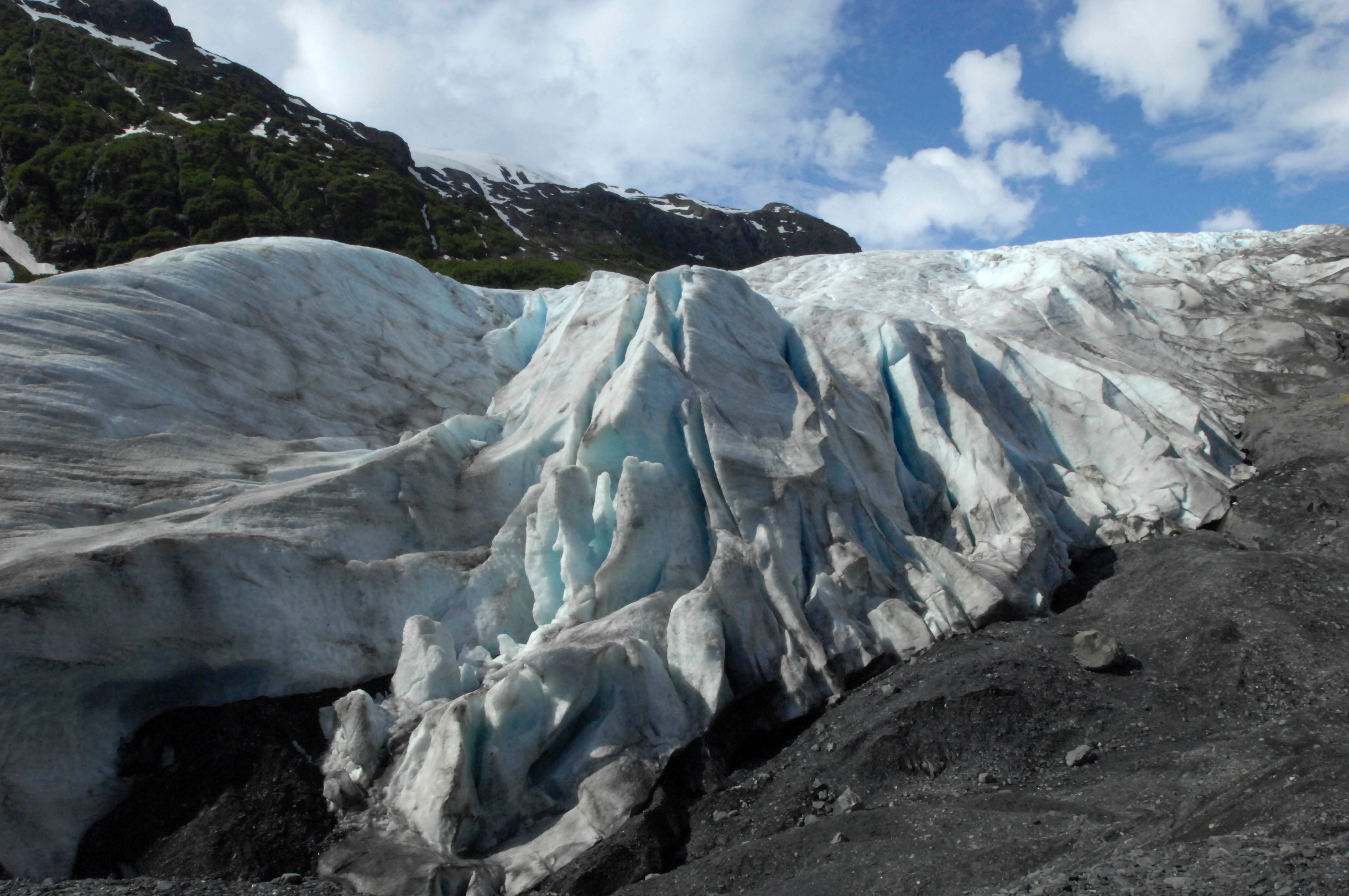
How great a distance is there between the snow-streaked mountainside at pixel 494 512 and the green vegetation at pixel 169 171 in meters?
21.2

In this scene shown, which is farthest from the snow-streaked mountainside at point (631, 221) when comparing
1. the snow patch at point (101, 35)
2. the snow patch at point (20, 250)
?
the snow patch at point (20, 250)

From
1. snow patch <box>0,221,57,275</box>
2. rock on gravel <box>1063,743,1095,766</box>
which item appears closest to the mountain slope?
snow patch <box>0,221,57,275</box>

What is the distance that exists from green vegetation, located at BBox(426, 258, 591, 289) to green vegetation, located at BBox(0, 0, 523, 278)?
1.27 feet

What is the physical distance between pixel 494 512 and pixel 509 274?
2427 cm

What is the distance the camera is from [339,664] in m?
9.79

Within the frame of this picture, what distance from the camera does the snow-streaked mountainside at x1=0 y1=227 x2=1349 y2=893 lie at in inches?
330

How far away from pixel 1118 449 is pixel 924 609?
7.83 meters

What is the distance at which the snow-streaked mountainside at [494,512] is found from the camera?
27.5 feet

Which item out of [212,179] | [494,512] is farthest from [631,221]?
[494,512]

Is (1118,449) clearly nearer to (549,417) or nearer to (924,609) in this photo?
(924,609)

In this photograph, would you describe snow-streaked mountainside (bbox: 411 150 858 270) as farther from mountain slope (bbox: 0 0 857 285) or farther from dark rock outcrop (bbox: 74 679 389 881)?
dark rock outcrop (bbox: 74 679 389 881)

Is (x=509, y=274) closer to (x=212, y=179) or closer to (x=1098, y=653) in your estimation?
(x=212, y=179)

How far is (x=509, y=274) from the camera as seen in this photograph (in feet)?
114

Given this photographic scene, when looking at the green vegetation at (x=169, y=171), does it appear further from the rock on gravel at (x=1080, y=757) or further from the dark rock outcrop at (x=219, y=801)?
the rock on gravel at (x=1080, y=757)
